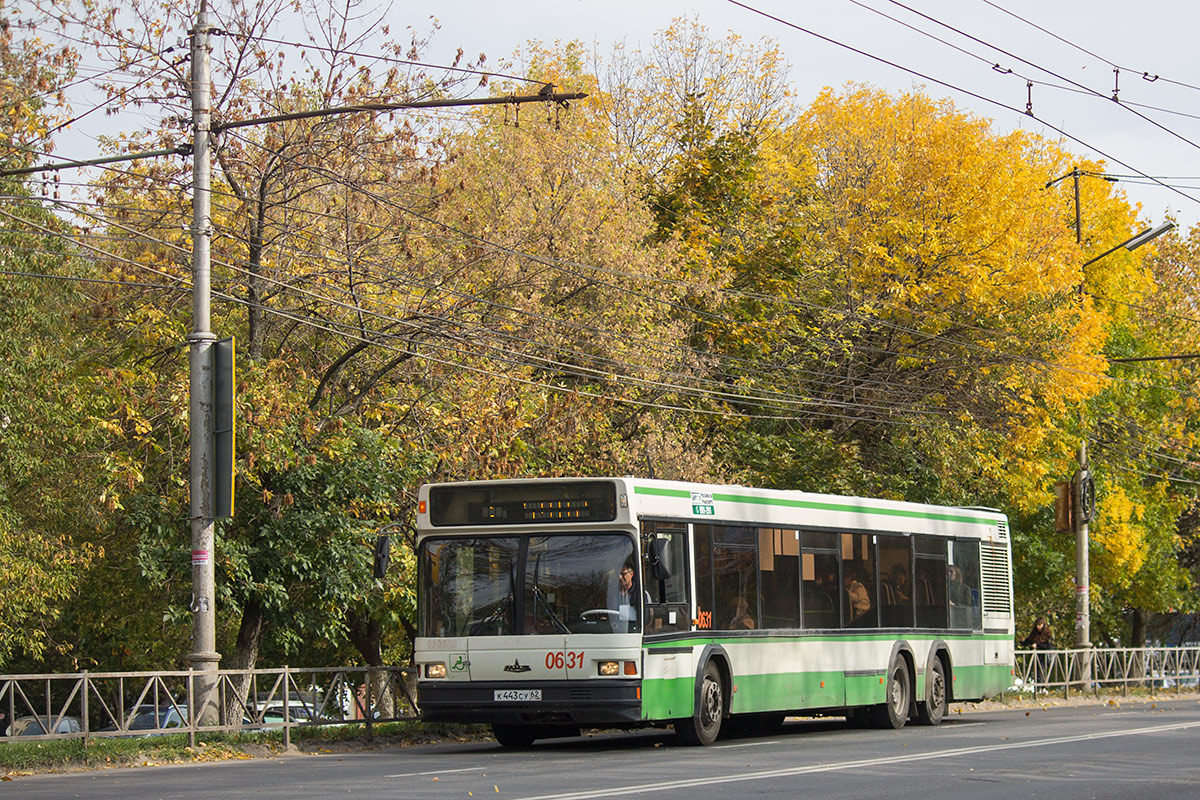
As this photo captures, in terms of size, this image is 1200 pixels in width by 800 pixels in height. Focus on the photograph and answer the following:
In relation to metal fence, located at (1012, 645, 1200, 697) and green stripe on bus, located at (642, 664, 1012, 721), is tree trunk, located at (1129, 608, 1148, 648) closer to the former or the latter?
metal fence, located at (1012, 645, 1200, 697)

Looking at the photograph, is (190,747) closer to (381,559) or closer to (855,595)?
(381,559)

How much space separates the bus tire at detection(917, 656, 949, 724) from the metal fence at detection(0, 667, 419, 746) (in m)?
7.48

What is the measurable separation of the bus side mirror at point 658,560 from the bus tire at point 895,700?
241 inches

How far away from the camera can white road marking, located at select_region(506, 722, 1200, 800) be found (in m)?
11.3

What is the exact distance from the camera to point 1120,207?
44.0 metres

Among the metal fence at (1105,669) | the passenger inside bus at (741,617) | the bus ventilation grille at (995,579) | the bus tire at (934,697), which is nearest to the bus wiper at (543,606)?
the passenger inside bus at (741,617)

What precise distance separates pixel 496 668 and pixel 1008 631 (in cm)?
1168

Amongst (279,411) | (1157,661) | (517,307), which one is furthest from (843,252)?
(279,411)

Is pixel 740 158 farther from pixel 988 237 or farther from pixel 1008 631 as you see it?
pixel 1008 631

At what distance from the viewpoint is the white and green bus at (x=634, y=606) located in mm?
16453

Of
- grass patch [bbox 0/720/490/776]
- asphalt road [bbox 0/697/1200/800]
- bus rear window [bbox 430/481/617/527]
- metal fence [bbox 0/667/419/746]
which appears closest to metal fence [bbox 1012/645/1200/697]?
asphalt road [bbox 0/697/1200/800]

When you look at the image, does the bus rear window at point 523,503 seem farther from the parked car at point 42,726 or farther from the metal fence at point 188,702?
the parked car at point 42,726

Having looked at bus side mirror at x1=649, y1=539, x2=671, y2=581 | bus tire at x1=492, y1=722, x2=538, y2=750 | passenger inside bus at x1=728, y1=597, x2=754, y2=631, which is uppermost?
bus side mirror at x1=649, y1=539, x2=671, y2=581

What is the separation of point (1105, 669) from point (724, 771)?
2423 cm
